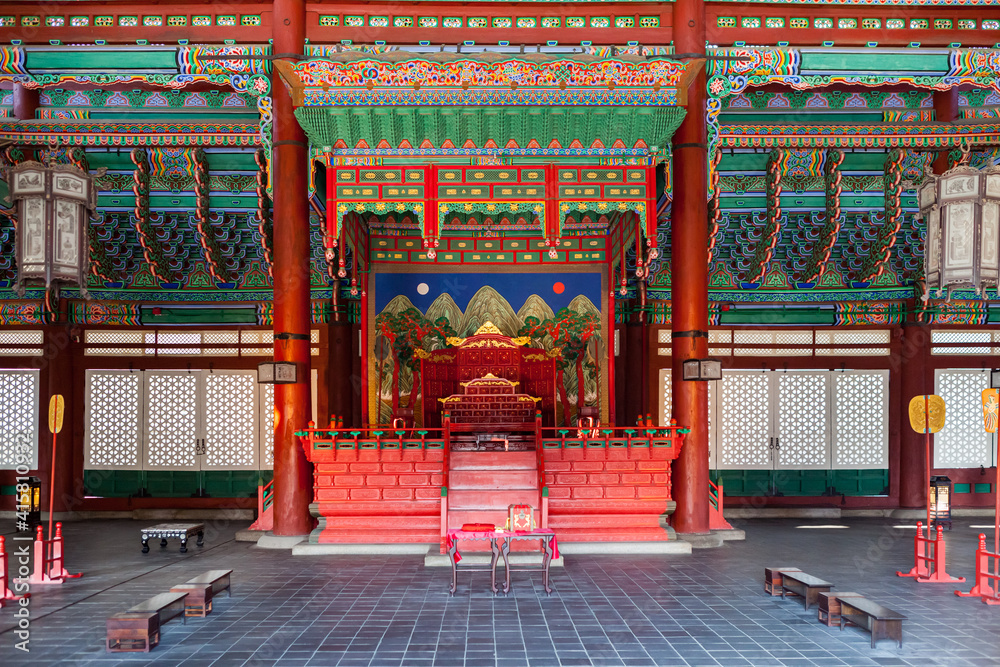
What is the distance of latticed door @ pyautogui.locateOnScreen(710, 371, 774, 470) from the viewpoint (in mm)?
11938

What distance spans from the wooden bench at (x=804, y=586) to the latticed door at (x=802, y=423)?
5.91 metres

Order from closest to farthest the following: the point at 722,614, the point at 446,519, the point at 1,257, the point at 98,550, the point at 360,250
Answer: the point at 722,614 → the point at 446,519 → the point at 98,550 → the point at 1,257 → the point at 360,250

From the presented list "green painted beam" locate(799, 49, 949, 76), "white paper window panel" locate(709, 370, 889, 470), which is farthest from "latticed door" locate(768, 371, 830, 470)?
"green painted beam" locate(799, 49, 949, 76)

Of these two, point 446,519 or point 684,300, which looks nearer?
point 446,519

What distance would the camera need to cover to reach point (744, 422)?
12.0 m

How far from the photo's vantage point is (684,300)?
8922mm

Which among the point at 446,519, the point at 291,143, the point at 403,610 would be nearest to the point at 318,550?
the point at 446,519

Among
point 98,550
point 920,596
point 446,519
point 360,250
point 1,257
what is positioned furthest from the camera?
point 360,250

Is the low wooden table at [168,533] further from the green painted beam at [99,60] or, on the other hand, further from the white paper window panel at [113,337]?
the green painted beam at [99,60]

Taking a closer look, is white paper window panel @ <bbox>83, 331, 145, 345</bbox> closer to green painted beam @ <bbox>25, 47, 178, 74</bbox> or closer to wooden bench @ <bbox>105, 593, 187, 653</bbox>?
green painted beam @ <bbox>25, 47, 178, 74</bbox>

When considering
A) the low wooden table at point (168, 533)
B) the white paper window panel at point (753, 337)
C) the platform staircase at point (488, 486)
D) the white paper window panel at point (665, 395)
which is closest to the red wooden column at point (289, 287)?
the low wooden table at point (168, 533)

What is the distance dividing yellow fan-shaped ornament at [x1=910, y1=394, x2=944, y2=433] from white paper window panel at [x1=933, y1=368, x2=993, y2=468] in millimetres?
4682

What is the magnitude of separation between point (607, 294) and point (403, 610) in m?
7.36

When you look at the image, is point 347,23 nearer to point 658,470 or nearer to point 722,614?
point 658,470
